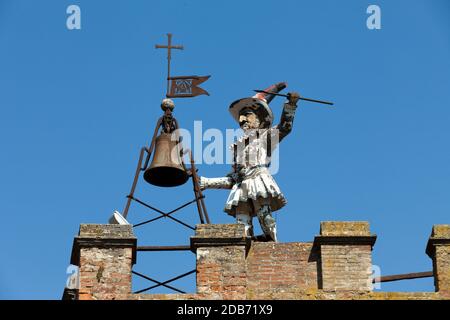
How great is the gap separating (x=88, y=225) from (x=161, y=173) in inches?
121

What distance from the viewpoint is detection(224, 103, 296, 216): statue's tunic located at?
3619 centimetres

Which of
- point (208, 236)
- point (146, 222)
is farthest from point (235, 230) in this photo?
point (146, 222)

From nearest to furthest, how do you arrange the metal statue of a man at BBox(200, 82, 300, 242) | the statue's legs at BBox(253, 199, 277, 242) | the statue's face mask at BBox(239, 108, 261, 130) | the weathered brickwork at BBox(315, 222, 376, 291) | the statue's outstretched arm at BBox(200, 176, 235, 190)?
1. the weathered brickwork at BBox(315, 222, 376, 291)
2. the statue's legs at BBox(253, 199, 277, 242)
3. the metal statue of a man at BBox(200, 82, 300, 242)
4. the statue's outstretched arm at BBox(200, 176, 235, 190)
5. the statue's face mask at BBox(239, 108, 261, 130)

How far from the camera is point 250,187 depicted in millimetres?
36312

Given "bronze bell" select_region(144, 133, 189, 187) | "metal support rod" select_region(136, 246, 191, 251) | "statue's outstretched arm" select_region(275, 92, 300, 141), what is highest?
"statue's outstretched arm" select_region(275, 92, 300, 141)

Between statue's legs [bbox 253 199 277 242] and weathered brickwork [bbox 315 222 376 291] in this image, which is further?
statue's legs [bbox 253 199 277 242]

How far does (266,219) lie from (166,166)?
1975mm

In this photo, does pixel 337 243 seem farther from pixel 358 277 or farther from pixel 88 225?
pixel 88 225

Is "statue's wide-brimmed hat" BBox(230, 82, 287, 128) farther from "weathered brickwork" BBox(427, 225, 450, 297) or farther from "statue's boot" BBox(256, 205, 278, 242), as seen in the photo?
"weathered brickwork" BBox(427, 225, 450, 297)

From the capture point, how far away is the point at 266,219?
36.1 meters

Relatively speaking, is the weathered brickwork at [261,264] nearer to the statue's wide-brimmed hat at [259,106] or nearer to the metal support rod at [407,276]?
the metal support rod at [407,276]

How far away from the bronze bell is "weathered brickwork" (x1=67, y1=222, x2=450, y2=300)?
2781 mm

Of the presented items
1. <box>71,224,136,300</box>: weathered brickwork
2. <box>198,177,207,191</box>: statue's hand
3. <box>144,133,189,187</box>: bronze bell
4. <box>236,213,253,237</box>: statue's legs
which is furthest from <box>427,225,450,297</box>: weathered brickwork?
<box>144,133,189,187</box>: bronze bell

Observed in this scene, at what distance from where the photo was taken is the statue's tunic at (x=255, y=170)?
3619 cm
